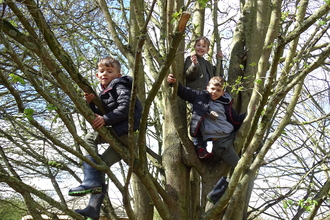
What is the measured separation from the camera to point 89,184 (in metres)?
3.74

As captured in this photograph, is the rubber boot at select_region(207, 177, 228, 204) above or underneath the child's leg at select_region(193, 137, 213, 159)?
underneath

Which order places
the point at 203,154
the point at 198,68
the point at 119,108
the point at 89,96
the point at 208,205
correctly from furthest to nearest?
the point at 198,68 → the point at 203,154 → the point at 208,205 → the point at 119,108 → the point at 89,96

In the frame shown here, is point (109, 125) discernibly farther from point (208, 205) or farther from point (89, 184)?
point (208, 205)

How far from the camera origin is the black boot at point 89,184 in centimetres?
366

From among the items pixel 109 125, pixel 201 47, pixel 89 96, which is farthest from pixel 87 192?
pixel 201 47

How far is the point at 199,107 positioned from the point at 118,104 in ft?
3.67

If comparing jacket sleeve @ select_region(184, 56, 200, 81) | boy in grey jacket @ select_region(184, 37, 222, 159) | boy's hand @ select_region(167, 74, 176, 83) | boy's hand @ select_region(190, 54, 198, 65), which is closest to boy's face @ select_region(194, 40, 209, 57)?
boy in grey jacket @ select_region(184, 37, 222, 159)

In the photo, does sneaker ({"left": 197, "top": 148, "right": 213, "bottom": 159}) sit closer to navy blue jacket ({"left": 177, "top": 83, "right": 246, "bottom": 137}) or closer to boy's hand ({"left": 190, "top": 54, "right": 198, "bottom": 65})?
navy blue jacket ({"left": 177, "top": 83, "right": 246, "bottom": 137})

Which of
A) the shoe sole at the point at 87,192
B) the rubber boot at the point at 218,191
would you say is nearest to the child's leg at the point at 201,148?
the rubber boot at the point at 218,191

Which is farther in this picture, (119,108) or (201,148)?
(201,148)

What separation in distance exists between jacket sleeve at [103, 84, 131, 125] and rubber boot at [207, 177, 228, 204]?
119cm

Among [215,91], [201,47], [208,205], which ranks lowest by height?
[208,205]

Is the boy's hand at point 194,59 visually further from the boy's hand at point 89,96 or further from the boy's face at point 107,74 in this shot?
the boy's hand at point 89,96

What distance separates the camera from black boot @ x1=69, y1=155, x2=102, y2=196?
366 centimetres
